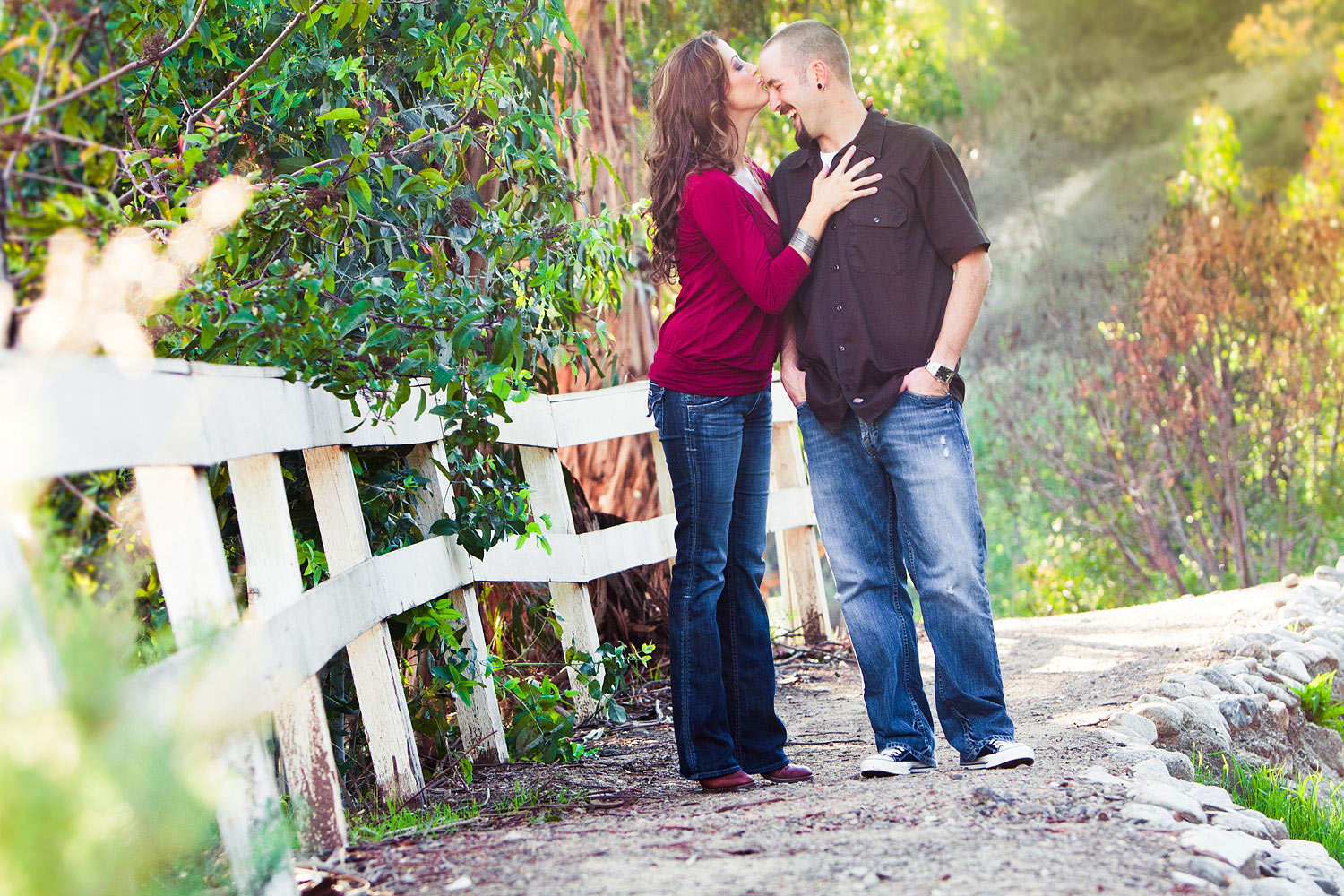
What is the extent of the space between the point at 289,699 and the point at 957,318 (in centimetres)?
173

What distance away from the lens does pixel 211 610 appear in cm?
153

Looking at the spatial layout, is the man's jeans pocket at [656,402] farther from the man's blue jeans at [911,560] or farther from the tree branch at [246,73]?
the tree branch at [246,73]

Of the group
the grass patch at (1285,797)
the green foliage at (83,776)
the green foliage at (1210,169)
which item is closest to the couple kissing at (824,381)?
the grass patch at (1285,797)

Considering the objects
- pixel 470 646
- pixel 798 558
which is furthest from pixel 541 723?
pixel 798 558

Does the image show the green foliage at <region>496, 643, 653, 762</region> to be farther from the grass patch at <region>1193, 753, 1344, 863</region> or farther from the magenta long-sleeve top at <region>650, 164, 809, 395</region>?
the grass patch at <region>1193, 753, 1344, 863</region>

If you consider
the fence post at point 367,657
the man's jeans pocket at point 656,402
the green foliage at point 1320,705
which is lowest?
the green foliage at point 1320,705

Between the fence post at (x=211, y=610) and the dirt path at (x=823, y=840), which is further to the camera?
the dirt path at (x=823, y=840)

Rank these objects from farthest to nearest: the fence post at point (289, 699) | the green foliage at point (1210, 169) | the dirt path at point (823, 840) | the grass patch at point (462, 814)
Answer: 1. the green foliage at point (1210, 169)
2. the grass patch at point (462, 814)
3. the fence post at point (289, 699)
4. the dirt path at point (823, 840)

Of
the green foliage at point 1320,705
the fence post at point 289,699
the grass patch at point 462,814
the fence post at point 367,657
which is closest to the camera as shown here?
the fence post at point 289,699

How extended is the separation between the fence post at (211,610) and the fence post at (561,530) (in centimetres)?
198

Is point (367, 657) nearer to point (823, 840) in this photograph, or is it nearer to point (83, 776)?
point (823, 840)

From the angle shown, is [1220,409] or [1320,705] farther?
[1220,409]

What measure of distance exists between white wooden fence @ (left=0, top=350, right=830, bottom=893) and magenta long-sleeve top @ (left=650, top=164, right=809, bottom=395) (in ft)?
2.24

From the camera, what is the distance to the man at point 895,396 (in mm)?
2736
